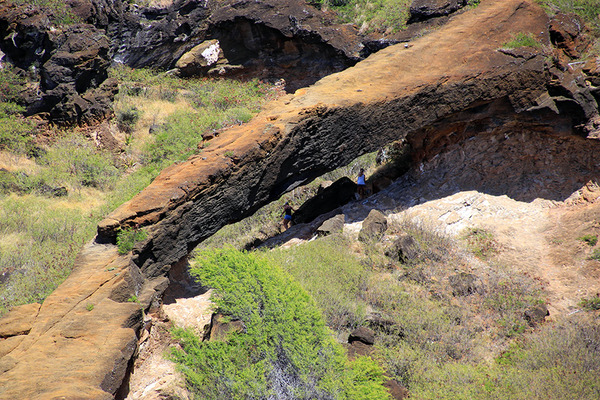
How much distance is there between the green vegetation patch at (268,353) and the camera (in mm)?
4258

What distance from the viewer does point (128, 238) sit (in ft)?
18.2

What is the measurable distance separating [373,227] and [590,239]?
3.86 m

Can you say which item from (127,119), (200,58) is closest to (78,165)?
(127,119)

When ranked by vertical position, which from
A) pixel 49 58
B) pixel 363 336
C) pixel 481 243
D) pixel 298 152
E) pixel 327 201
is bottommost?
pixel 481 243

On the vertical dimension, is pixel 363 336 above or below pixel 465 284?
above

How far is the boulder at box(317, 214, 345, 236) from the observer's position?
28.1 ft

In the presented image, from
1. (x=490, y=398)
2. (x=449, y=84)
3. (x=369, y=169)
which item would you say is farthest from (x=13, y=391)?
(x=369, y=169)

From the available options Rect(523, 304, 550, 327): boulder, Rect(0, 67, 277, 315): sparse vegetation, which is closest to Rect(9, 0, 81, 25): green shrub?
Rect(0, 67, 277, 315): sparse vegetation

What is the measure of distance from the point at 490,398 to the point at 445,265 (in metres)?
3.10

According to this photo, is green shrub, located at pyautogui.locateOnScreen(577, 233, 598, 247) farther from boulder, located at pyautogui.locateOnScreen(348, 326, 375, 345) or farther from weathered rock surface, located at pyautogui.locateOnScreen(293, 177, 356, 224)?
weathered rock surface, located at pyautogui.locateOnScreen(293, 177, 356, 224)

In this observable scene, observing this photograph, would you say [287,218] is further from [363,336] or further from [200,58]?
[200,58]

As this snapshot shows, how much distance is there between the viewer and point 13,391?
3543 mm

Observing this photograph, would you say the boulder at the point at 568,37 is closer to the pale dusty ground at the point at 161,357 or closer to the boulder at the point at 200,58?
the pale dusty ground at the point at 161,357

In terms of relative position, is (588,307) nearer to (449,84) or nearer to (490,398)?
(490,398)
